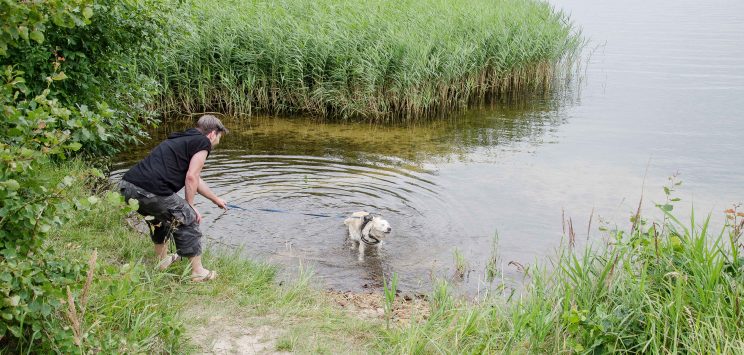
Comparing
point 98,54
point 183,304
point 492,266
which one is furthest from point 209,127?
point 492,266

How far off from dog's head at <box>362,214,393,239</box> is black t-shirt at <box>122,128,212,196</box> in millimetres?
2541

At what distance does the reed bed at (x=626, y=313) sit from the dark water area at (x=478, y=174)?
1.30 meters

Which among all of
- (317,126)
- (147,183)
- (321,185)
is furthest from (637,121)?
(147,183)

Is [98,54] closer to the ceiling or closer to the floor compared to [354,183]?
closer to the ceiling

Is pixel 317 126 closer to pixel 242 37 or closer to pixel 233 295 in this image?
pixel 242 37

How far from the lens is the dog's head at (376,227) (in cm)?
852

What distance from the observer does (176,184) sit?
22.7ft

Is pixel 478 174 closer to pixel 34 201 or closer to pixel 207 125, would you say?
pixel 207 125

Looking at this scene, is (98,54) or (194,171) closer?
(194,171)

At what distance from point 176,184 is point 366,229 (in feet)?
8.78

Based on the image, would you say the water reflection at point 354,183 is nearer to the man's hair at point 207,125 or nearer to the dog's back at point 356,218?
the dog's back at point 356,218

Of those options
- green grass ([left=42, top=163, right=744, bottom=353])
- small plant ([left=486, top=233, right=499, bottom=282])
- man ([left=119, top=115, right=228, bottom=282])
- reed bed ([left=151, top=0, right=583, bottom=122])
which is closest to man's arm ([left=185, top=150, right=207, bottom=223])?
man ([left=119, top=115, right=228, bottom=282])

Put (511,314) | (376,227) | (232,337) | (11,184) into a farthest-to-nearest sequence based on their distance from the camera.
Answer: (376,227) → (511,314) → (232,337) → (11,184)

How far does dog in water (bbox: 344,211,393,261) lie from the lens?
8.54 metres
